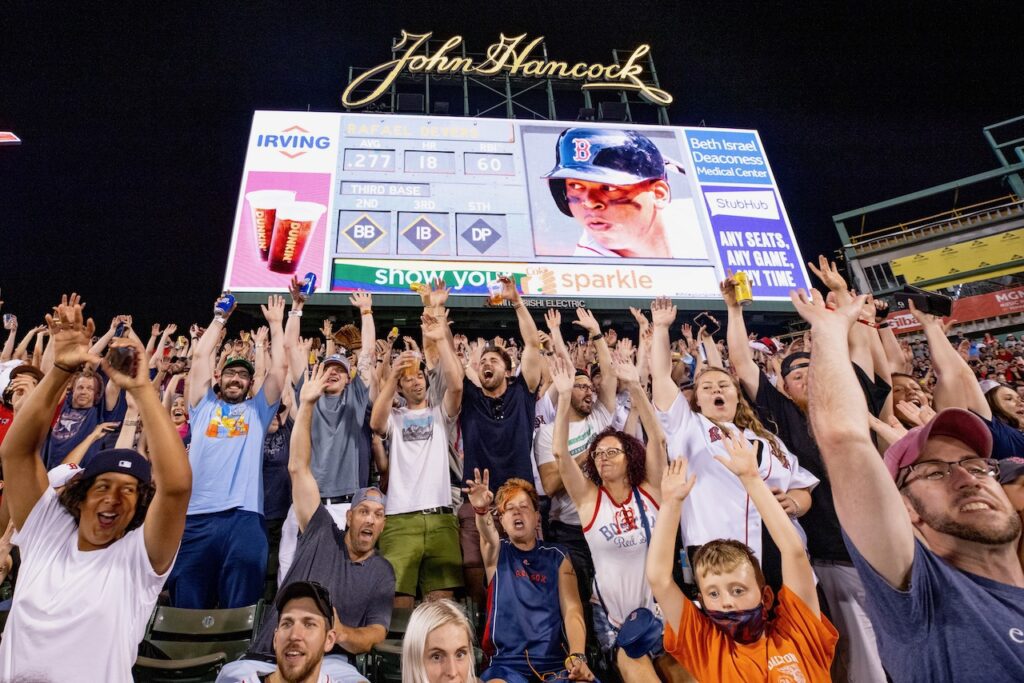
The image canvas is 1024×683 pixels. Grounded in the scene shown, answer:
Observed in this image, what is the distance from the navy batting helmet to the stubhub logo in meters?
5.14

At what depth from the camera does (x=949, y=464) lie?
146cm

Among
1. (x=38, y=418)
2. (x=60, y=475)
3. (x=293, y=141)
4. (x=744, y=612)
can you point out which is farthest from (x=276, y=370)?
(x=293, y=141)

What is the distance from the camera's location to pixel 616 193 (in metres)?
11.6

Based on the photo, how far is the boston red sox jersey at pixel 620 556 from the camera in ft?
9.36

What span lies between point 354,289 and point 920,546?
9759 millimetres

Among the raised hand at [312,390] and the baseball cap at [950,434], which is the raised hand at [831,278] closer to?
the baseball cap at [950,434]

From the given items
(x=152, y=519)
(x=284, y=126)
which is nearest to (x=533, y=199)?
(x=284, y=126)

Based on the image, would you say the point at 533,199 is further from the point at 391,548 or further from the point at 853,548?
the point at 853,548

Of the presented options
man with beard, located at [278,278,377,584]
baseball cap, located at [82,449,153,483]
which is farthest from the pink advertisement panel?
baseball cap, located at [82,449,153,483]

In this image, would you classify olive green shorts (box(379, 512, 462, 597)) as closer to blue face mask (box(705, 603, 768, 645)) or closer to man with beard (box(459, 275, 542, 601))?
man with beard (box(459, 275, 542, 601))

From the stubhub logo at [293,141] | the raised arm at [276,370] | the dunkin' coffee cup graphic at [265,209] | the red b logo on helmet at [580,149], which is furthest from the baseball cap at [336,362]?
the red b logo on helmet at [580,149]

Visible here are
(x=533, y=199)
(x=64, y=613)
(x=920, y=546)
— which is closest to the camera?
(x=920, y=546)

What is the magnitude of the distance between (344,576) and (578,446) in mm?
1888

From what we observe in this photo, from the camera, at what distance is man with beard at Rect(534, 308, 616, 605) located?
137 inches
